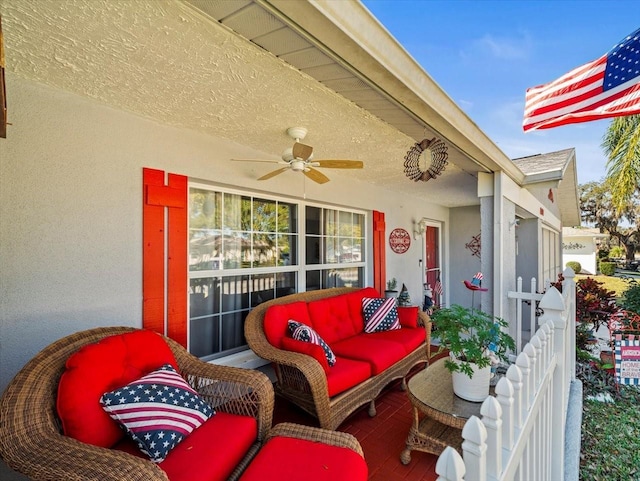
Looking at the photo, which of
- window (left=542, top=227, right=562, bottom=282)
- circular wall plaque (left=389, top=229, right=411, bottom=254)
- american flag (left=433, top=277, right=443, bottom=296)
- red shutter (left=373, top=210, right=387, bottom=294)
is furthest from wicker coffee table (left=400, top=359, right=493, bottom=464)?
window (left=542, top=227, right=562, bottom=282)

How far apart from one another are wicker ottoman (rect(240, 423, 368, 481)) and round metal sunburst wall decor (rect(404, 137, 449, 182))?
2136 mm

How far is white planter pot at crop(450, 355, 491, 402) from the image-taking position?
6.48 ft

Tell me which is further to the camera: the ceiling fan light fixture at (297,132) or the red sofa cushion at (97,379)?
the ceiling fan light fixture at (297,132)

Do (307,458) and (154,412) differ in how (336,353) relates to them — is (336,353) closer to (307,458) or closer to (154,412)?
(307,458)

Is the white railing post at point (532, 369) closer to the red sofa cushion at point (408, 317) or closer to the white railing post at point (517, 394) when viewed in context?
the white railing post at point (517, 394)

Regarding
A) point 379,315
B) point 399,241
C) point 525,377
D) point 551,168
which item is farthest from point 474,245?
point 525,377

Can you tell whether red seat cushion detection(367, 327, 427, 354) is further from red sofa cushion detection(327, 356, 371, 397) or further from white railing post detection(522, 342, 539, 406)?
white railing post detection(522, 342, 539, 406)

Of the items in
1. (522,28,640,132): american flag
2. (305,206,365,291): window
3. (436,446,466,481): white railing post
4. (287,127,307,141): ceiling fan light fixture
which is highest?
(522,28,640,132): american flag

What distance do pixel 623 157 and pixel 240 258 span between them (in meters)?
8.71

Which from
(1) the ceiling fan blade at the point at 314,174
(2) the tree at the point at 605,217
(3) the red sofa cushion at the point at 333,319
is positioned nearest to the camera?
(1) the ceiling fan blade at the point at 314,174

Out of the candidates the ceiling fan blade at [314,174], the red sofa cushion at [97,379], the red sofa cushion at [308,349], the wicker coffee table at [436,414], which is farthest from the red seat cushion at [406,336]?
the red sofa cushion at [97,379]

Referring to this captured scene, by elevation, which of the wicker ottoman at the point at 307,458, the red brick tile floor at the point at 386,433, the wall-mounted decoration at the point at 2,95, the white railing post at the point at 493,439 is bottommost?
the red brick tile floor at the point at 386,433

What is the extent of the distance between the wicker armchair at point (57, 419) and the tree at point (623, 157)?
28.3 ft

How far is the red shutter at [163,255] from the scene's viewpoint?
2.41 m
